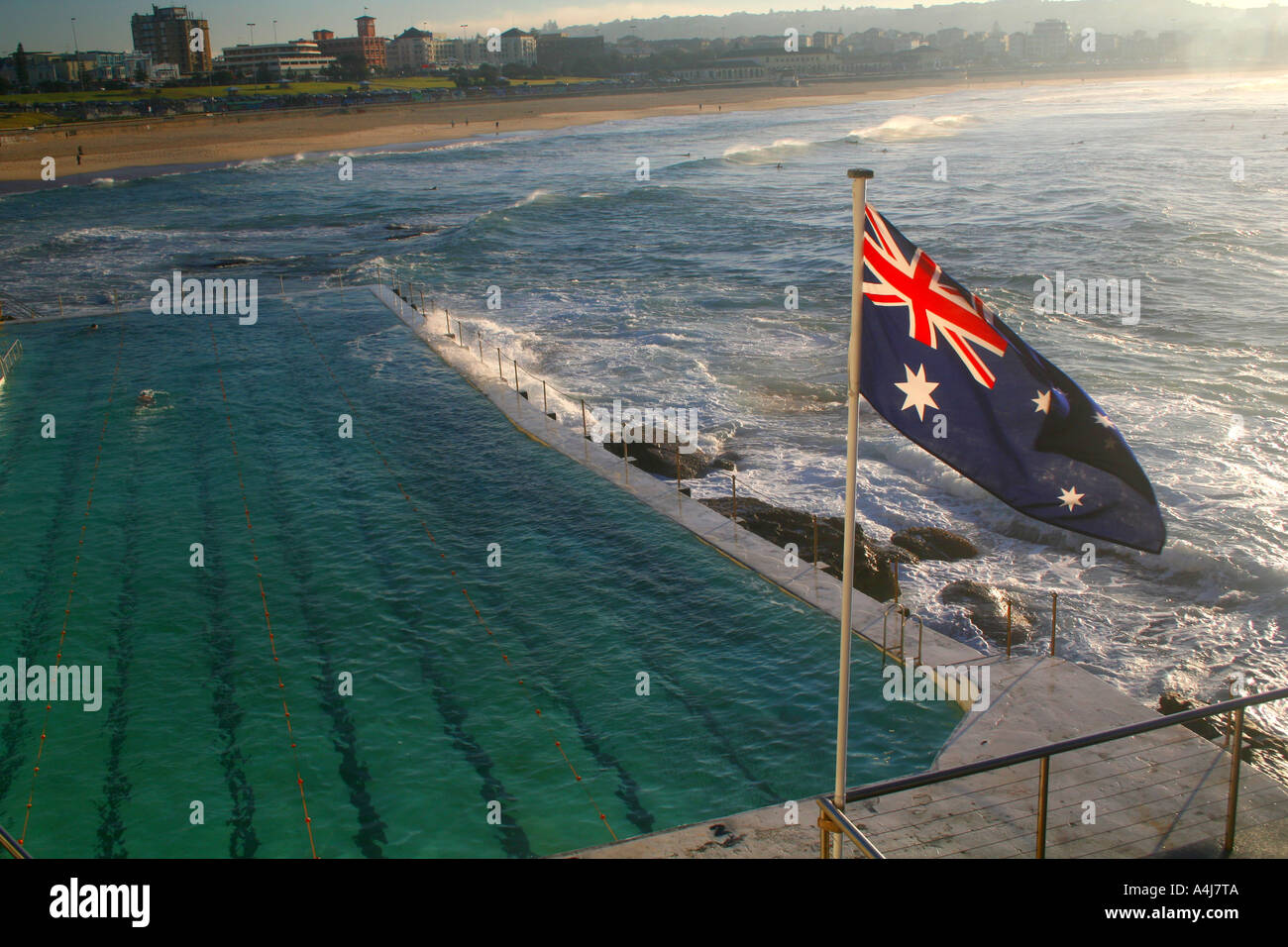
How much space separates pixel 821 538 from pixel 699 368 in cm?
1272

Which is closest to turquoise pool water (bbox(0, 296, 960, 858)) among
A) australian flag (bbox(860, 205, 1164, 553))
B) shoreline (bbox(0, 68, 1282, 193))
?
australian flag (bbox(860, 205, 1164, 553))

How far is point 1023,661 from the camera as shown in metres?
13.3

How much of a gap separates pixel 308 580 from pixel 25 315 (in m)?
28.6

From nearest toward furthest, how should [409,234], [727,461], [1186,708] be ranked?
[1186,708] < [727,461] < [409,234]

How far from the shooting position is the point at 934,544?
1834 cm

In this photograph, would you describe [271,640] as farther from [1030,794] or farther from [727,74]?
[727,74]

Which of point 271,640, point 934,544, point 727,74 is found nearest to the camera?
point 271,640

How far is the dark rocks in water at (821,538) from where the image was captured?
16.8 metres

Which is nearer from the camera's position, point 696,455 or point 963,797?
point 963,797

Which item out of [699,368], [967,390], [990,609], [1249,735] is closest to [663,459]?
[990,609]
